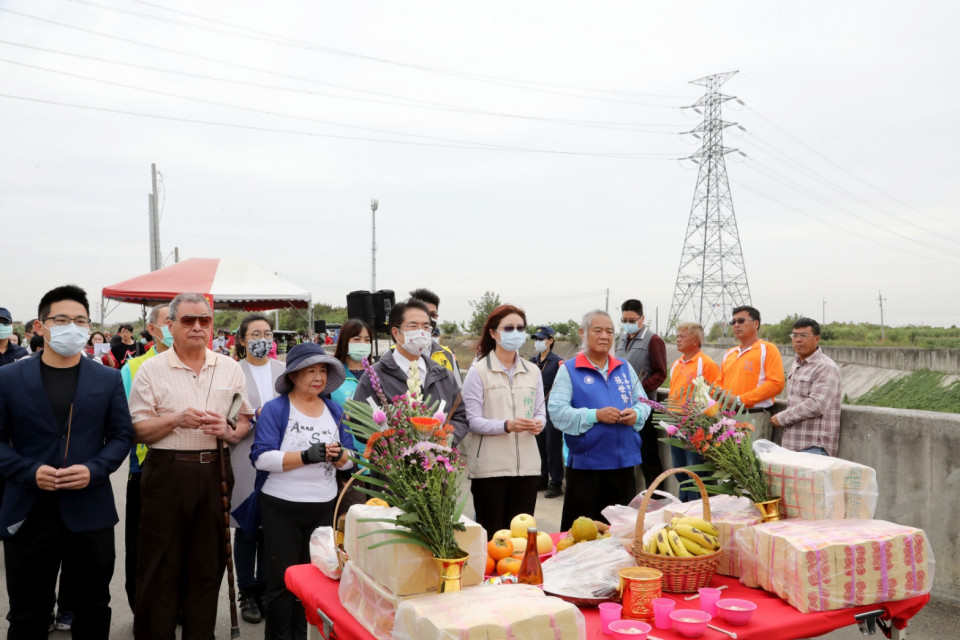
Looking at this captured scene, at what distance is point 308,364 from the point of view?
3580 mm

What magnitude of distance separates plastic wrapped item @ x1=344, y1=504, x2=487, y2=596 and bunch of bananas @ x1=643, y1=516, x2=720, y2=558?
78cm

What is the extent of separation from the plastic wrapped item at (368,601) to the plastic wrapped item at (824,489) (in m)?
1.73

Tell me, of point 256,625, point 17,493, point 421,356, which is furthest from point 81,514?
point 421,356

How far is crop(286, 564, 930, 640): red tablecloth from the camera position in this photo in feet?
7.47

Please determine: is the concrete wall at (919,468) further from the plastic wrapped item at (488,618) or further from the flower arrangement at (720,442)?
the plastic wrapped item at (488,618)

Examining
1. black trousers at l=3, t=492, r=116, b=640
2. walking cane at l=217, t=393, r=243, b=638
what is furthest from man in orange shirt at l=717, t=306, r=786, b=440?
black trousers at l=3, t=492, r=116, b=640

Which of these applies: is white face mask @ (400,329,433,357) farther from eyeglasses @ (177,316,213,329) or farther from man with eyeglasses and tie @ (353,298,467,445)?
eyeglasses @ (177,316,213,329)

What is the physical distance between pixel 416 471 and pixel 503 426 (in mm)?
2123

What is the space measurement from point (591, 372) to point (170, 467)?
8.64 ft

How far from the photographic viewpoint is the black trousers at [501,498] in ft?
14.3

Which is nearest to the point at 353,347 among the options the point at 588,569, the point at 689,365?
the point at 588,569

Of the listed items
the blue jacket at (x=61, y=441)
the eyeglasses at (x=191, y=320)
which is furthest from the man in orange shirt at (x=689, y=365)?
the blue jacket at (x=61, y=441)

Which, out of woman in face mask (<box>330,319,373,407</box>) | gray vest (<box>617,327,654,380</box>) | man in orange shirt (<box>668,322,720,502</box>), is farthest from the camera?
gray vest (<box>617,327,654,380</box>)

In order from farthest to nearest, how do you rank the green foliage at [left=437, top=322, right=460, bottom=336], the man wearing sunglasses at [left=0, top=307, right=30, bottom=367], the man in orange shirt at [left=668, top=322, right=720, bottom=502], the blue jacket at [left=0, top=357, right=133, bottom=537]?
the green foliage at [left=437, top=322, right=460, bottom=336] < the man wearing sunglasses at [left=0, top=307, right=30, bottom=367] < the man in orange shirt at [left=668, top=322, right=720, bottom=502] < the blue jacket at [left=0, top=357, right=133, bottom=537]
